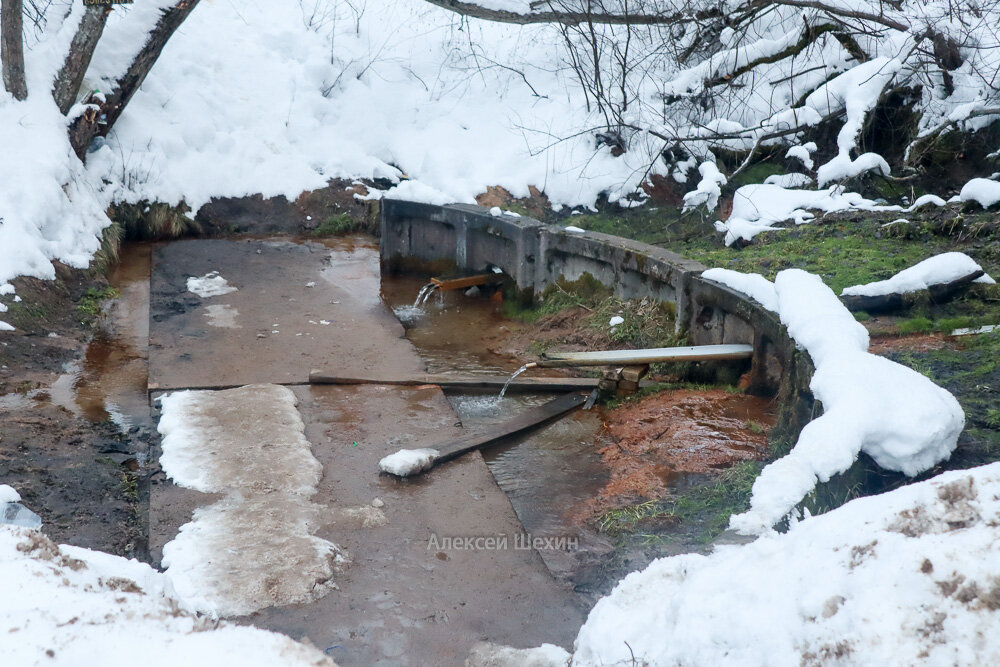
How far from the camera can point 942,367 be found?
16.4 ft

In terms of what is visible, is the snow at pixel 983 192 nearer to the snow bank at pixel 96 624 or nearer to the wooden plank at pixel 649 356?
the wooden plank at pixel 649 356

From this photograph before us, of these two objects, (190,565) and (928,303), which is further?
(928,303)

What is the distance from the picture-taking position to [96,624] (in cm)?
204

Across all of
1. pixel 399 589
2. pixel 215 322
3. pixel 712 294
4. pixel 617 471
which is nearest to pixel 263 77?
pixel 215 322

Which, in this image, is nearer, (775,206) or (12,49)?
(775,206)

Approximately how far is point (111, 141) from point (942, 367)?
10853 millimetres

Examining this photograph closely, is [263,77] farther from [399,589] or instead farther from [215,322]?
[399,589]

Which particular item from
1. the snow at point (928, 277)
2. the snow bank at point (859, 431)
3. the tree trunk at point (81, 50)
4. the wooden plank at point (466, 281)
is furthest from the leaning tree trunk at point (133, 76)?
the snow bank at point (859, 431)

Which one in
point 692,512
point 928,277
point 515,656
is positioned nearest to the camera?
point 515,656

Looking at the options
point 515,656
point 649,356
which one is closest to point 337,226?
point 649,356

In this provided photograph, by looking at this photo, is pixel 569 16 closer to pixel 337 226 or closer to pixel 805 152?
pixel 805 152

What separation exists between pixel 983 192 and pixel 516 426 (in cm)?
530

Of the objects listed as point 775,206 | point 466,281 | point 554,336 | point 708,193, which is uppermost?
point 708,193

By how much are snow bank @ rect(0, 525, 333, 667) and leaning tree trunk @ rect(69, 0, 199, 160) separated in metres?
9.79
